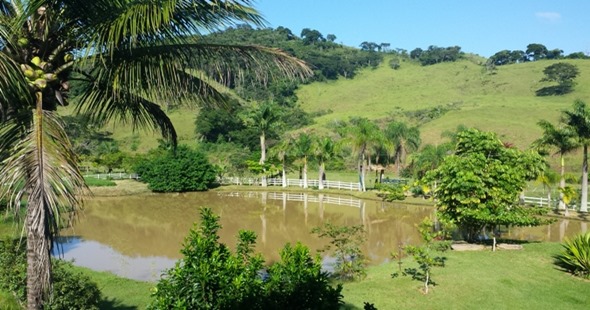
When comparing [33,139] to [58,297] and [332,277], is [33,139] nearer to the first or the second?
[58,297]

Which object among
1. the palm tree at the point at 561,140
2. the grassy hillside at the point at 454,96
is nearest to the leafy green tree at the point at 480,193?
the palm tree at the point at 561,140

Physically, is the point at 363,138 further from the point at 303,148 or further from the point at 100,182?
the point at 100,182

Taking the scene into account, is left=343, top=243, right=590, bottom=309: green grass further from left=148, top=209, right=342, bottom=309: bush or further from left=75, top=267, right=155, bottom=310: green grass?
left=148, top=209, right=342, bottom=309: bush

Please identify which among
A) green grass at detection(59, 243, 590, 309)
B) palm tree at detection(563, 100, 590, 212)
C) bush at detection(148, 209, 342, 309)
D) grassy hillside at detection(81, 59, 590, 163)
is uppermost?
grassy hillside at detection(81, 59, 590, 163)

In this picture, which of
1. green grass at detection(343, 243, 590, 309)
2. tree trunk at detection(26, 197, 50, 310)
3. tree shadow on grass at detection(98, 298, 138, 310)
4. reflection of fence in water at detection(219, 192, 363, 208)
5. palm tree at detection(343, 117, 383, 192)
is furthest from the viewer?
palm tree at detection(343, 117, 383, 192)

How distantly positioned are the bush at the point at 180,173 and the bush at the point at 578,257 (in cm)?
2636

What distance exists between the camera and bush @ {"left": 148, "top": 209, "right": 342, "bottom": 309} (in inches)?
181

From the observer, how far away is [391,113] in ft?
239

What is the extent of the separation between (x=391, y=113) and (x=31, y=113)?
7109 centimetres

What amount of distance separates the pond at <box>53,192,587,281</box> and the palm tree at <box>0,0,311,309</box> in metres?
9.63

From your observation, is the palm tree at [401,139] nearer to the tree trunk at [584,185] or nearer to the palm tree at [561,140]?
the palm tree at [561,140]

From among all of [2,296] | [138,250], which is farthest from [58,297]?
[138,250]

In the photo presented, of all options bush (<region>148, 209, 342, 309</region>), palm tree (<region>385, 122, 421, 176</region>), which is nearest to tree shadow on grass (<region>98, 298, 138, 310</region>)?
bush (<region>148, 209, 342, 309</region>)

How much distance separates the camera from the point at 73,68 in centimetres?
469
